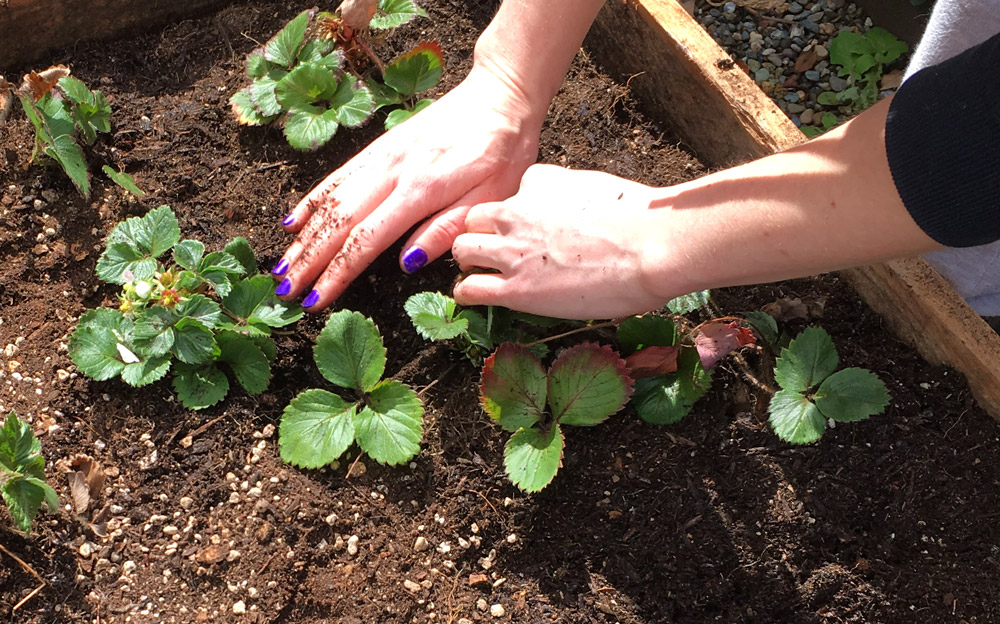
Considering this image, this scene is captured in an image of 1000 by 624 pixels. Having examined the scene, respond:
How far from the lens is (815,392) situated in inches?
56.3

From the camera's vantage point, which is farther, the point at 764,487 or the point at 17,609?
the point at 764,487

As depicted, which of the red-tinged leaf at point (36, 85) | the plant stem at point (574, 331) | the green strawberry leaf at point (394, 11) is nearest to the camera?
the plant stem at point (574, 331)

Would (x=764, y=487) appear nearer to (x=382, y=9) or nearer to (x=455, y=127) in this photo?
(x=455, y=127)

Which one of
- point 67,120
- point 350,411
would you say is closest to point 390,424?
point 350,411

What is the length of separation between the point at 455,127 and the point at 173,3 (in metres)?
0.82

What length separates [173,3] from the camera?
1.85m

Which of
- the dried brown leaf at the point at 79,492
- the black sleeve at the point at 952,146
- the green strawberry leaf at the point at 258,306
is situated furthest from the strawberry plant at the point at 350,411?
the black sleeve at the point at 952,146

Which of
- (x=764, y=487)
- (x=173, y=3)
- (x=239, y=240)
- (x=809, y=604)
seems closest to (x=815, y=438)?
(x=764, y=487)

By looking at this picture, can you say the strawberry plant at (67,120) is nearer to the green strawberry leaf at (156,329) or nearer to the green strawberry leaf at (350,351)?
the green strawberry leaf at (156,329)

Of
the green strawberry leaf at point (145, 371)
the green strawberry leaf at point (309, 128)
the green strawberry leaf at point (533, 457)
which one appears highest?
the green strawberry leaf at point (309, 128)

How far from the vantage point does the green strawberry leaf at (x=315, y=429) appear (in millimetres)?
1353

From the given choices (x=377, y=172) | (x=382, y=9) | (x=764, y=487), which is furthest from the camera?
(x=382, y=9)

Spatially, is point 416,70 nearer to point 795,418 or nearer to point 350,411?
point 350,411

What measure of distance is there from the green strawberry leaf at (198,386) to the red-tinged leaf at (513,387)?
1.51 ft
